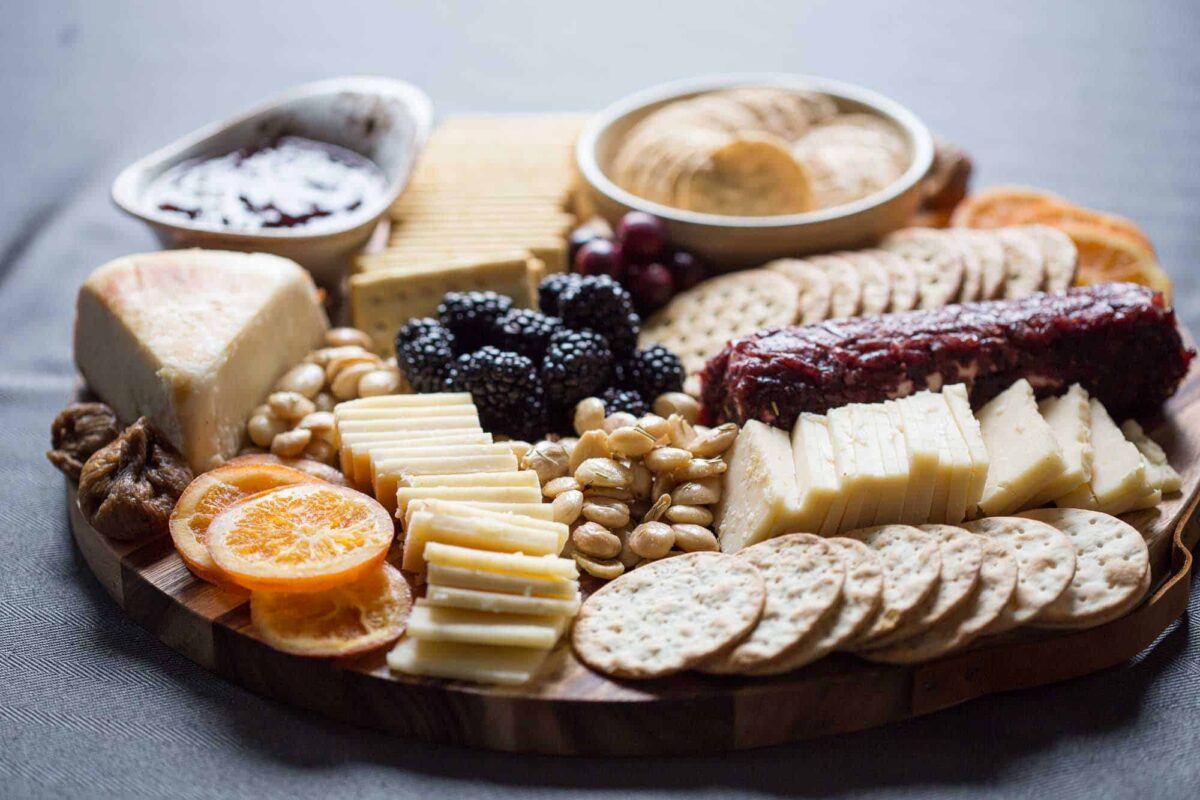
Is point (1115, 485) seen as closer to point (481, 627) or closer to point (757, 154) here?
point (481, 627)

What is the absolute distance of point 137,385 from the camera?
11.0ft

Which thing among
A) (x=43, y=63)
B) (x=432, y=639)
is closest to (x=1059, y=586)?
(x=432, y=639)

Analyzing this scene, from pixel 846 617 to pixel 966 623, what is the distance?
27cm

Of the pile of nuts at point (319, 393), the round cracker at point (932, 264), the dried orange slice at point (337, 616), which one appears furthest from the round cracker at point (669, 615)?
the round cracker at point (932, 264)

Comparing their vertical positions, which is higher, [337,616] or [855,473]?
[855,473]

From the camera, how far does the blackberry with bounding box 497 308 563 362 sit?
3496mm

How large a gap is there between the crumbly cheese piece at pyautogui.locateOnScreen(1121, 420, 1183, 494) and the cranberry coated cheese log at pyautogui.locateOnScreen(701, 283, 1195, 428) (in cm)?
10

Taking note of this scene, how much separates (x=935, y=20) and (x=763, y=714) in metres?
5.00

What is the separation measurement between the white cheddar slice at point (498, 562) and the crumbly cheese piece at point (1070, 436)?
49.7 inches

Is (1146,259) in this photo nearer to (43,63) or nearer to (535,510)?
(535,510)

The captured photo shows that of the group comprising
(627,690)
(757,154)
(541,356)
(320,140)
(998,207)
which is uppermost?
(757,154)

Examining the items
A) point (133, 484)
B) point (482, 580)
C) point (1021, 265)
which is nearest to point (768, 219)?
point (1021, 265)

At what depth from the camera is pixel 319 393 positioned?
3537 millimetres

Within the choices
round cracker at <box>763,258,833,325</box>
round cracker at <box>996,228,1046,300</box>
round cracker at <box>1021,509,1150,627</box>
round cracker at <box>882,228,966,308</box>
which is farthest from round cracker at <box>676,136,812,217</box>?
round cracker at <box>1021,509,1150,627</box>
